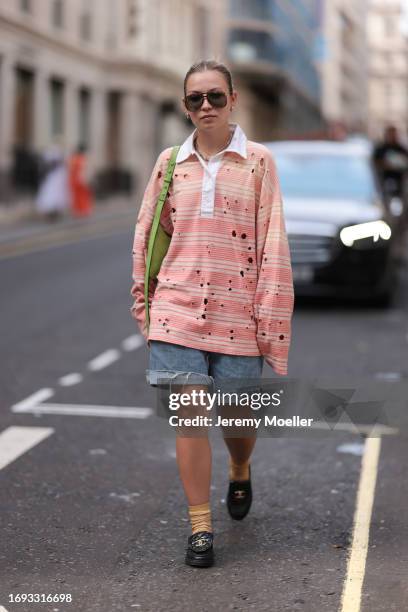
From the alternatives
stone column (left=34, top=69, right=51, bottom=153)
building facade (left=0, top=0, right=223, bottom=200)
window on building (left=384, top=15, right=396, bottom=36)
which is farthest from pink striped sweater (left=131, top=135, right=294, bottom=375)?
window on building (left=384, top=15, right=396, bottom=36)

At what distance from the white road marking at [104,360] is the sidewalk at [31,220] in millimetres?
11402

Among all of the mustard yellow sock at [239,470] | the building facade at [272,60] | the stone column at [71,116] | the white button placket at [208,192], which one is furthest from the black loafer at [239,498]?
the building facade at [272,60]

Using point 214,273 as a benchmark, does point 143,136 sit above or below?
below

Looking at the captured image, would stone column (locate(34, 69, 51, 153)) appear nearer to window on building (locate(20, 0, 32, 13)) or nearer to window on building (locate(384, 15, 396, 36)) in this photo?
window on building (locate(20, 0, 32, 13))

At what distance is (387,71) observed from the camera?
538 feet

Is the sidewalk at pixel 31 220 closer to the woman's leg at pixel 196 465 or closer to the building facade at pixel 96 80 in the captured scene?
the building facade at pixel 96 80

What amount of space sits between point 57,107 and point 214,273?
105 ft

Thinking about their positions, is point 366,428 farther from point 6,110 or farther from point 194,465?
point 6,110

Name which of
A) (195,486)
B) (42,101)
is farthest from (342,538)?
(42,101)

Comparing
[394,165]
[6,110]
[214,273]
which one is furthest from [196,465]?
[6,110]

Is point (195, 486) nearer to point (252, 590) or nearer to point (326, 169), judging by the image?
point (252, 590)

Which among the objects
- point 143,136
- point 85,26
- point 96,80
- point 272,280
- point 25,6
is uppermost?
point 25,6

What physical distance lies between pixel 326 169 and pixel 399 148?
255cm

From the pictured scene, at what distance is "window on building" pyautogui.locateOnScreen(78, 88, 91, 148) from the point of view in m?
37.8
